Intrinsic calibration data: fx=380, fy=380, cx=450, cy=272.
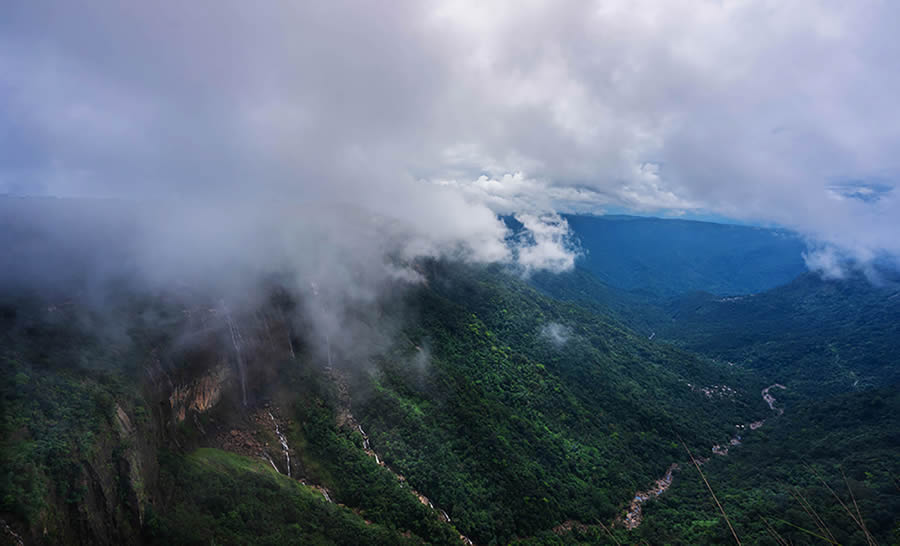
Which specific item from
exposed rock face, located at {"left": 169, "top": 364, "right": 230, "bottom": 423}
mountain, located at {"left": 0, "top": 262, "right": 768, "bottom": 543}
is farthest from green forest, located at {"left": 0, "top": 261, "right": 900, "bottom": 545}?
exposed rock face, located at {"left": 169, "top": 364, "right": 230, "bottom": 423}

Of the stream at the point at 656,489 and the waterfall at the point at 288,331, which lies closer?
the waterfall at the point at 288,331

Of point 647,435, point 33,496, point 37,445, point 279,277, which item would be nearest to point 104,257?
point 279,277

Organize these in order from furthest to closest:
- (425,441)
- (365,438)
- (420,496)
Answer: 1. (425,441)
2. (365,438)
3. (420,496)

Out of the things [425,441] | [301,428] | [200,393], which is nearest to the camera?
[200,393]

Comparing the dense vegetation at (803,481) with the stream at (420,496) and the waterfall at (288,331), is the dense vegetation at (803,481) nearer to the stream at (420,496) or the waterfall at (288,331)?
the stream at (420,496)

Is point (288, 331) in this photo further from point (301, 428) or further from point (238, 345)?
point (301, 428)

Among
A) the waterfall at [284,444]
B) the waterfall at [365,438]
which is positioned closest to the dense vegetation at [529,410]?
the waterfall at [365,438]

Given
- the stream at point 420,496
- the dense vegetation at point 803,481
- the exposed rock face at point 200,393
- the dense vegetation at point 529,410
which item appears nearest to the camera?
the exposed rock face at point 200,393

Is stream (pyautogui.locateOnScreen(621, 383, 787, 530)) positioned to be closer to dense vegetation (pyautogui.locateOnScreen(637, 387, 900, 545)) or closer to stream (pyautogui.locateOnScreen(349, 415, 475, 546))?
dense vegetation (pyautogui.locateOnScreen(637, 387, 900, 545))

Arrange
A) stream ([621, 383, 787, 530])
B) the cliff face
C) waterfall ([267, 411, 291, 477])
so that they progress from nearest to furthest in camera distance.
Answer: the cliff face < waterfall ([267, 411, 291, 477]) < stream ([621, 383, 787, 530])

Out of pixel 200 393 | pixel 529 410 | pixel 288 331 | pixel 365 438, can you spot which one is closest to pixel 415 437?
pixel 365 438
